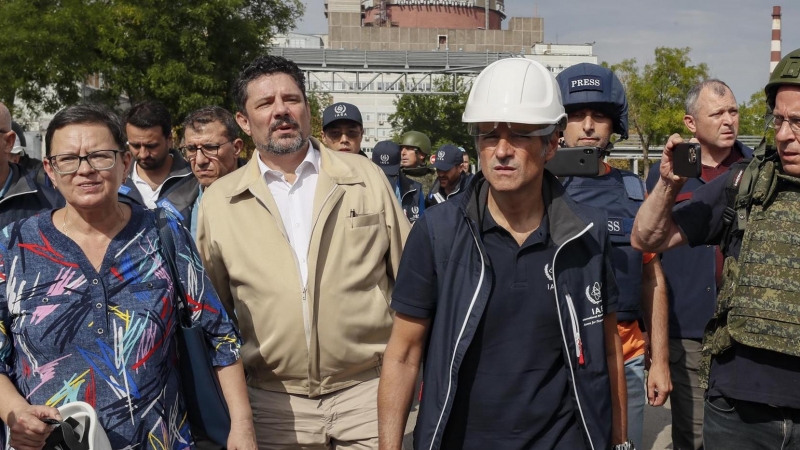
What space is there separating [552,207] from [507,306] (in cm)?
39

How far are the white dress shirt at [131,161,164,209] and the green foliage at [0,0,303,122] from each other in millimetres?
20821

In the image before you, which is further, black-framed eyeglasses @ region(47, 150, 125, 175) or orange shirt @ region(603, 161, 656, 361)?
orange shirt @ region(603, 161, 656, 361)

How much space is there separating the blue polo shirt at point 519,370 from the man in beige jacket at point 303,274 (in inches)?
49.8

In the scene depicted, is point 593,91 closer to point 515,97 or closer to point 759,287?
point 759,287

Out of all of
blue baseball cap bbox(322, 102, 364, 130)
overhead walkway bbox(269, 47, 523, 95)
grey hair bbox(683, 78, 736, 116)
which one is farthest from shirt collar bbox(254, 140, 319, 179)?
overhead walkway bbox(269, 47, 523, 95)

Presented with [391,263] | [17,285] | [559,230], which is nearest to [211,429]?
[17,285]

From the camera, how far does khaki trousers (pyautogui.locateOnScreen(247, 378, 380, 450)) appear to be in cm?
431

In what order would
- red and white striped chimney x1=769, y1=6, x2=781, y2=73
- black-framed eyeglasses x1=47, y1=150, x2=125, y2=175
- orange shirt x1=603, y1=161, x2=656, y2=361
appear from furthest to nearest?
red and white striped chimney x1=769, y1=6, x2=781, y2=73
orange shirt x1=603, y1=161, x2=656, y2=361
black-framed eyeglasses x1=47, y1=150, x2=125, y2=175

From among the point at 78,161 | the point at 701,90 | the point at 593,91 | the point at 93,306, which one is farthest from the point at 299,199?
the point at 701,90

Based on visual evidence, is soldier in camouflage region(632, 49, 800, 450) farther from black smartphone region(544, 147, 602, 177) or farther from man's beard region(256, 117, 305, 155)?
man's beard region(256, 117, 305, 155)

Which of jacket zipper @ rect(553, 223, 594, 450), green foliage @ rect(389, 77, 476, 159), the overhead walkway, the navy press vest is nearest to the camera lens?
jacket zipper @ rect(553, 223, 594, 450)

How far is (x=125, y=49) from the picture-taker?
28422 millimetres

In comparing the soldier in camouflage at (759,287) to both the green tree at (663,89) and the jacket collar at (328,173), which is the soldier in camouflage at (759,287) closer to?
the jacket collar at (328,173)

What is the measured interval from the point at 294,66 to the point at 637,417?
7.81 feet
